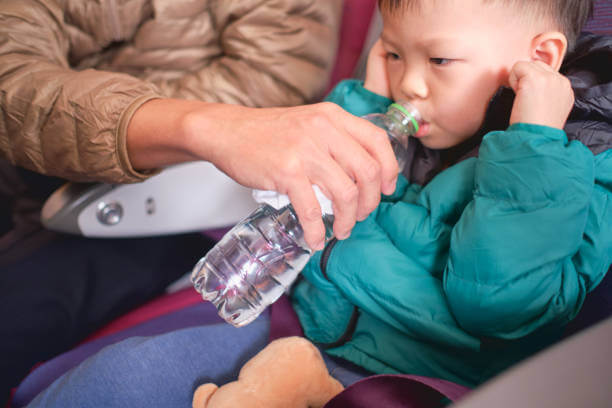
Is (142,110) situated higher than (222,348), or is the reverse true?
(142,110)

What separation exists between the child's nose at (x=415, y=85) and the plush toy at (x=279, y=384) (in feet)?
1.72

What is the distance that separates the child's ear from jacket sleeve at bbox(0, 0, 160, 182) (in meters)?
0.75

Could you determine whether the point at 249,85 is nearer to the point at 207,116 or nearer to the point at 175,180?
the point at 175,180

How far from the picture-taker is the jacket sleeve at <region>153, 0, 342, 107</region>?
42.6 inches

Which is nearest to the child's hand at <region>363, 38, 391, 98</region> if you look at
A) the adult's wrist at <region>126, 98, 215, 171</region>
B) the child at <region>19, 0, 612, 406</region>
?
the child at <region>19, 0, 612, 406</region>

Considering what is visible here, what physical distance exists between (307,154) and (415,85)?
355mm

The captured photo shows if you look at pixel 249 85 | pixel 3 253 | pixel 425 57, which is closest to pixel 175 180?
pixel 249 85

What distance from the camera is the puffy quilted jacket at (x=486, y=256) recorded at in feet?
2.09

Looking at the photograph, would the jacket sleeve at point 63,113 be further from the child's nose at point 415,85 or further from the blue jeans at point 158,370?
the child's nose at point 415,85

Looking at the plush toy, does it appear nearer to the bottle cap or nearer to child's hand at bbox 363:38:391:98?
the bottle cap

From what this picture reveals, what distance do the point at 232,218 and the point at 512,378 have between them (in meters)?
0.84

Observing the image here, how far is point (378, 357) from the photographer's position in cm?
80

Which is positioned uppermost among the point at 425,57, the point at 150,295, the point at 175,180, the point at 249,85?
the point at 425,57

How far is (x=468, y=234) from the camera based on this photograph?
675mm
